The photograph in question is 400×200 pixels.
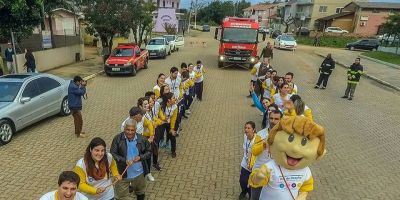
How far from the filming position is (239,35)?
19.2 meters

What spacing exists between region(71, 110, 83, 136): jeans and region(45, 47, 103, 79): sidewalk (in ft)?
27.1

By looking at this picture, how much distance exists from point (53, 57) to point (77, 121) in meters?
11.5

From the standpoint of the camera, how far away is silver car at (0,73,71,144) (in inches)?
327

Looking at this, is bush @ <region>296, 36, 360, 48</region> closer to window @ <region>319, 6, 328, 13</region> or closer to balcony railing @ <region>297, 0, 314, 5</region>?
window @ <region>319, 6, 328, 13</region>

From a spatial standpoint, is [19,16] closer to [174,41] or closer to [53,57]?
[53,57]

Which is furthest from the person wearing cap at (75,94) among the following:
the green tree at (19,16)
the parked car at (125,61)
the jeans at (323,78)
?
the jeans at (323,78)

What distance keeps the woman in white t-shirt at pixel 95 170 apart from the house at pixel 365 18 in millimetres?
54154

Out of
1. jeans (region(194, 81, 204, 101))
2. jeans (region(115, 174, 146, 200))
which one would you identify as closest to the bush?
jeans (region(194, 81, 204, 101))

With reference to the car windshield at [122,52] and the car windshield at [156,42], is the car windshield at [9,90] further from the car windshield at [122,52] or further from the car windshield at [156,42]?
the car windshield at [156,42]

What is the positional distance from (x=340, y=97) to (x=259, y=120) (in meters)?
5.56

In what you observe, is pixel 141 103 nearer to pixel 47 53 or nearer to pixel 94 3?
pixel 47 53

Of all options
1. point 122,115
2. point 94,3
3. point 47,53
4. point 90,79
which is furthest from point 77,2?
point 122,115

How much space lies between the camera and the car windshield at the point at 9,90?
8.66m

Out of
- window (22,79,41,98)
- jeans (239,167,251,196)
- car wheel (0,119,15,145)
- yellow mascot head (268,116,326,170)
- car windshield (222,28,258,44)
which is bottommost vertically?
car wheel (0,119,15,145)
